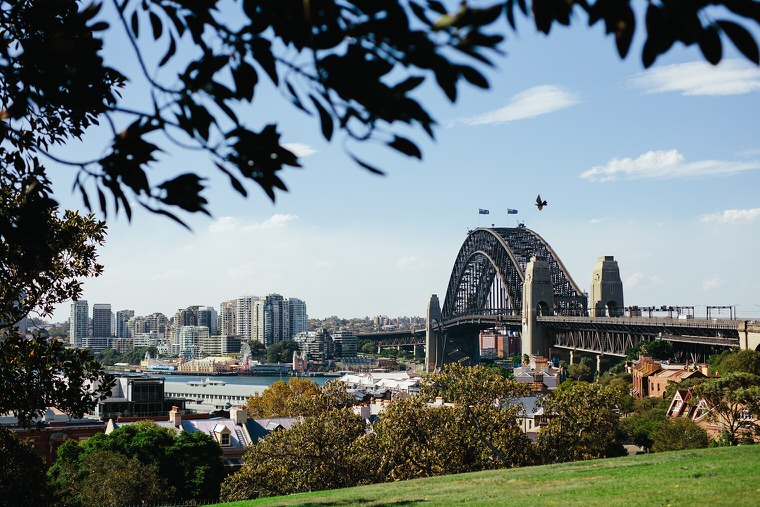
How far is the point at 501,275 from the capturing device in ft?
528

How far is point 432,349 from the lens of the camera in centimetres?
18438

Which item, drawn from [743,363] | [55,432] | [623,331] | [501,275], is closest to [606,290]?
[623,331]

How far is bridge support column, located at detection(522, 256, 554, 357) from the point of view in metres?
135

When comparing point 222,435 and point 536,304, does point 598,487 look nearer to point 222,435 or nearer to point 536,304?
point 222,435

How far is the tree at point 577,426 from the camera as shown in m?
35.1

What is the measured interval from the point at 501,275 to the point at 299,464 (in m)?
130

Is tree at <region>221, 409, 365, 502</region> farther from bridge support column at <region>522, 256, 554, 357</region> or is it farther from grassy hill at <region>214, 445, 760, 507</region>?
bridge support column at <region>522, 256, 554, 357</region>

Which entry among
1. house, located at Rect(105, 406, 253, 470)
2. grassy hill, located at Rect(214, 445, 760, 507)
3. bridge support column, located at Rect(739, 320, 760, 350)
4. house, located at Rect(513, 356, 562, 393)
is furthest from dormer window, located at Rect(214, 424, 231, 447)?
bridge support column, located at Rect(739, 320, 760, 350)

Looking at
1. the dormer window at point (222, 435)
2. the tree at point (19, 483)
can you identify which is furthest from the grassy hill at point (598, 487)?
the dormer window at point (222, 435)

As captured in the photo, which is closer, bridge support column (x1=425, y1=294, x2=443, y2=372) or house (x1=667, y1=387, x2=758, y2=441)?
house (x1=667, y1=387, x2=758, y2=441)

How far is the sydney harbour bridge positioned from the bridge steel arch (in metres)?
0.16

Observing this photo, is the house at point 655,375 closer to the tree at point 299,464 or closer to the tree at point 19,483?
the tree at point 299,464

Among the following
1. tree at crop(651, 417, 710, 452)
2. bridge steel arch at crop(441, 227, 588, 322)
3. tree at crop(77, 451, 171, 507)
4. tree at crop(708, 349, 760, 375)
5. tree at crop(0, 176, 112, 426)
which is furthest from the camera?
bridge steel arch at crop(441, 227, 588, 322)

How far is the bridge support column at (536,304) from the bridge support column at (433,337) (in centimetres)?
4676
